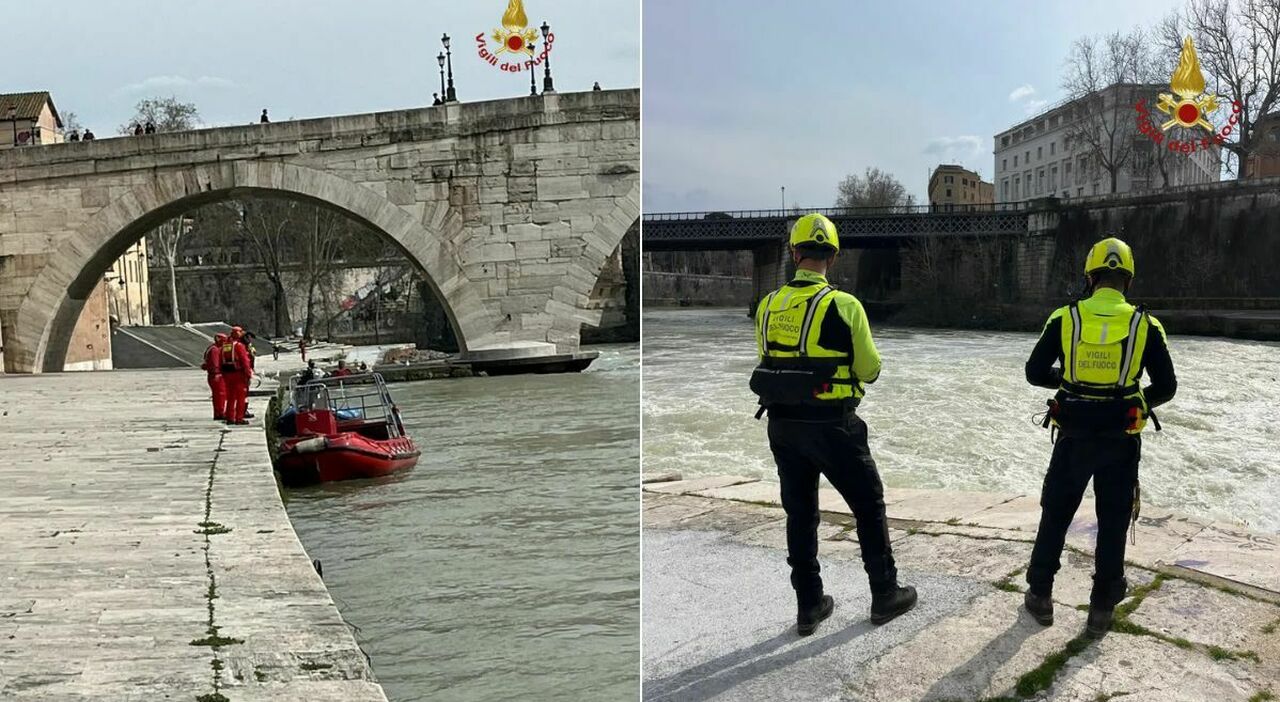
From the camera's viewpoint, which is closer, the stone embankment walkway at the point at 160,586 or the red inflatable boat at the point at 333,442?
the stone embankment walkway at the point at 160,586

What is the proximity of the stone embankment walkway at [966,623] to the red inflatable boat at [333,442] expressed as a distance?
5.91 m

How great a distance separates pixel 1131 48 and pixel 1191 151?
461cm

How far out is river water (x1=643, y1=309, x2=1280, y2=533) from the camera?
11.0 metres

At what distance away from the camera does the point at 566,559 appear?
241 inches

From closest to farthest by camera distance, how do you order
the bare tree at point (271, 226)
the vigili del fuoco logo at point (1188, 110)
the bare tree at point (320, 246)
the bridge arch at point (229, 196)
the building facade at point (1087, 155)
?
the bridge arch at point (229, 196) < the vigili del fuoco logo at point (1188, 110) < the building facade at point (1087, 155) < the bare tree at point (271, 226) < the bare tree at point (320, 246)

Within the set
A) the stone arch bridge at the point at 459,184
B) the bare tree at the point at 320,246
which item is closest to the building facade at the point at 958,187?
the stone arch bridge at the point at 459,184

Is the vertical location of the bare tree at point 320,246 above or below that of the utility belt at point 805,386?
above

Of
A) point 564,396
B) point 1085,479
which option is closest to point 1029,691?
point 1085,479

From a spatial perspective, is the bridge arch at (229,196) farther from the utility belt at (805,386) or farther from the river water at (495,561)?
the utility belt at (805,386)

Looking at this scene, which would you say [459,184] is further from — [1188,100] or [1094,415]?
[1188,100]

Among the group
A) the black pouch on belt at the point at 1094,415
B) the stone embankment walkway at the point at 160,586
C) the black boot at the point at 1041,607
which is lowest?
the stone embankment walkway at the point at 160,586

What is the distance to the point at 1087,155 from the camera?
29.2 m

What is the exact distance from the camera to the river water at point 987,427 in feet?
36.1

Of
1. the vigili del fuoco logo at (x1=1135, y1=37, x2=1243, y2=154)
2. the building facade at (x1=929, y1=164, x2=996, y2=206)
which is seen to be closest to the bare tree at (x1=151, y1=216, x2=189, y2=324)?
the building facade at (x1=929, y1=164, x2=996, y2=206)
